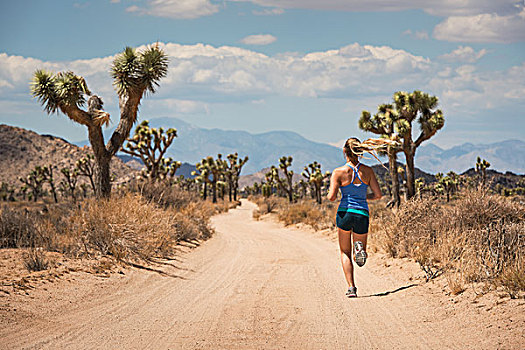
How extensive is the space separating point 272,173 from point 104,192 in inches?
1832

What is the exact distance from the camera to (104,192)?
15906mm

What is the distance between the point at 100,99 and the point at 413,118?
72.9 ft

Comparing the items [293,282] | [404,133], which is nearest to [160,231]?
[293,282]

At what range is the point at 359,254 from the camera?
23.6 feet

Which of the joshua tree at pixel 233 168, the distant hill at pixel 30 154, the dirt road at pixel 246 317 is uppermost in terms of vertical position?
the distant hill at pixel 30 154

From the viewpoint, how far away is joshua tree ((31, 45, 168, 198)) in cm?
1600

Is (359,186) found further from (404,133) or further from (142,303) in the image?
(404,133)

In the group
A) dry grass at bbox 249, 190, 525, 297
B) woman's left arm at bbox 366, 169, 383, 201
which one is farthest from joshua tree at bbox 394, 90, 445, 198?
woman's left arm at bbox 366, 169, 383, 201

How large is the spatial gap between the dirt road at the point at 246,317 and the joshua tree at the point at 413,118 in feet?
73.9

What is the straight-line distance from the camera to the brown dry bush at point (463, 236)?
7.07 metres

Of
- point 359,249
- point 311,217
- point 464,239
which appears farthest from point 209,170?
point 359,249

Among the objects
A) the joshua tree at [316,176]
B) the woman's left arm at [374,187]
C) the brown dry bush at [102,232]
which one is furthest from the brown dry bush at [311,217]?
the joshua tree at [316,176]

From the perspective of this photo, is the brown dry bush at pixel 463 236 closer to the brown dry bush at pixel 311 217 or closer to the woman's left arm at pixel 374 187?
the woman's left arm at pixel 374 187

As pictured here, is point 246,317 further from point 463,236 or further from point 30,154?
point 30,154
